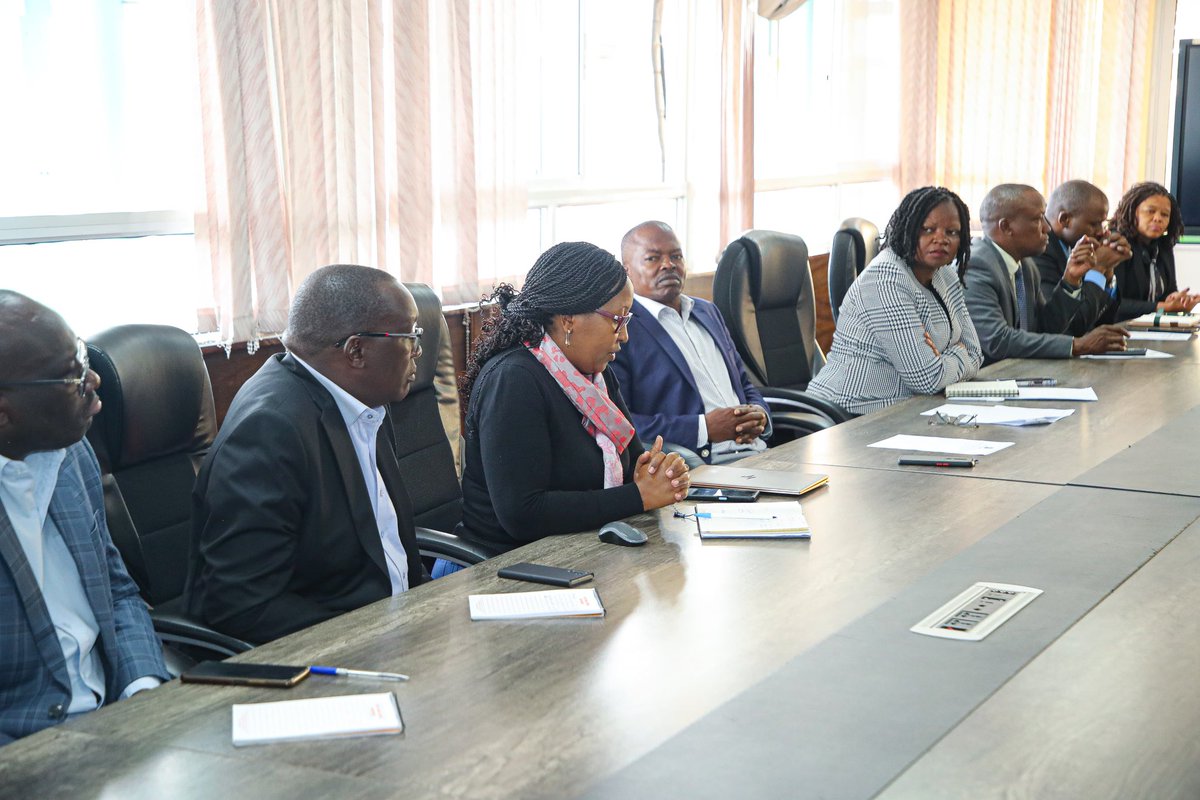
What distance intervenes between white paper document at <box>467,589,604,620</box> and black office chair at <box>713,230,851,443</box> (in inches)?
90.4

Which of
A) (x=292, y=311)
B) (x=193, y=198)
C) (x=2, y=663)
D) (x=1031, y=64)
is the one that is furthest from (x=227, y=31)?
(x=1031, y=64)

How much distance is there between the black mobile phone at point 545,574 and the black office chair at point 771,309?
2.17m

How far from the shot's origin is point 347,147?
3869mm

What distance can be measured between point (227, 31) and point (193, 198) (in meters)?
0.46

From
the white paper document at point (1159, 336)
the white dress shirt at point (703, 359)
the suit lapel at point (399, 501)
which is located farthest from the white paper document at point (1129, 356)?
the suit lapel at point (399, 501)

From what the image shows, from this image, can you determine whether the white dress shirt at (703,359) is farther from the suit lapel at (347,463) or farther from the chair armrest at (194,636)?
the chair armrest at (194,636)

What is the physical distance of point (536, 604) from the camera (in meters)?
1.97

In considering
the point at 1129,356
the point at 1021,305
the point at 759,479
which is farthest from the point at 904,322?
the point at 1021,305

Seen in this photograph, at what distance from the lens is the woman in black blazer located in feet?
19.9

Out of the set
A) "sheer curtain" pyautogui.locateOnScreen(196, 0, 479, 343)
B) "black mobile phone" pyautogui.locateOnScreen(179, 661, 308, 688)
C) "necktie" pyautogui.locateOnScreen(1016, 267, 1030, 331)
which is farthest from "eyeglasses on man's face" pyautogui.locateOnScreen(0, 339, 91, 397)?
"necktie" pyautogui.locateOnScreen(1016, 267, 1030, 331)

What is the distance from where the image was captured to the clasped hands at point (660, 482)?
254 cm

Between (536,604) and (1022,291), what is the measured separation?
150 inches

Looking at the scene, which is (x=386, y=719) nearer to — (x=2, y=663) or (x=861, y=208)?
(x=2, y=663)

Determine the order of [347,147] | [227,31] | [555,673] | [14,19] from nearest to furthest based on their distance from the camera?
1. [555,673]
2. [14,19]
3. [227,31]
4. [347,147]
